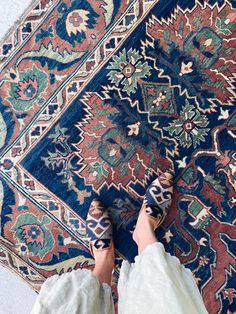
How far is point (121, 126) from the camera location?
3.76 feet

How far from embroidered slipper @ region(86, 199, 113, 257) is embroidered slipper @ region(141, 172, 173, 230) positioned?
0.40ft

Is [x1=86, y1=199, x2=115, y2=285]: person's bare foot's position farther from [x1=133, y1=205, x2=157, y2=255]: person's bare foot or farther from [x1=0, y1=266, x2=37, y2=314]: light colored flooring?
[x1=0, y1=266, x2=37, y2=314]: light colored flooring

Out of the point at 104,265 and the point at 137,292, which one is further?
the point at 104,265

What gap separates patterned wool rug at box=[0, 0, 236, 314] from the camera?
3.65 feet

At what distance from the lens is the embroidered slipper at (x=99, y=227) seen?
1151 mm

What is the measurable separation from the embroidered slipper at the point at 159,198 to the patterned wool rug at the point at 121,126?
0.09 ft

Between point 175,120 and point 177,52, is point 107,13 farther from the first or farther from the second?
point 175,120

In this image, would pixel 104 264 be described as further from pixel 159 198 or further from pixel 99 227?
pixel 159 198

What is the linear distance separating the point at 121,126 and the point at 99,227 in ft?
1.01

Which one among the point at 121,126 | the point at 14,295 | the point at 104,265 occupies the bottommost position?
the point at 14,295

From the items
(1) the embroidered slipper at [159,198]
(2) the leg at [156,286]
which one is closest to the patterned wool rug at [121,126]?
(1) the embroidered slipper at [159,198]

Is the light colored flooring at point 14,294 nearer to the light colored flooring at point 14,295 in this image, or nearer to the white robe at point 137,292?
the light colored flooring at point 14,295

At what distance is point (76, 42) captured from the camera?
1.14 meters

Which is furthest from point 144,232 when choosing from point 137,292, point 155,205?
point 137,292
